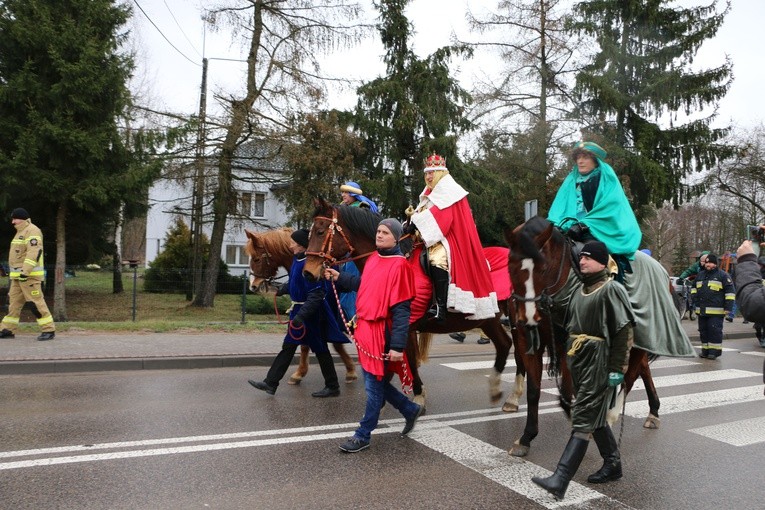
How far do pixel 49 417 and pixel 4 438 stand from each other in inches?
29.9

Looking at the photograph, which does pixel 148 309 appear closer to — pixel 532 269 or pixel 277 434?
pixel 277 434

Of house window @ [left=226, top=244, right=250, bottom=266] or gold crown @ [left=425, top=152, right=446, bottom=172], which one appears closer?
gold crown @ [left=425, top=152, right=446, bottom=172]

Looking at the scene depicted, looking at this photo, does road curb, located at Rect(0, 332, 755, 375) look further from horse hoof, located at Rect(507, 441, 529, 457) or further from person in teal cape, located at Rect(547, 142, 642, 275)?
person in teal cape, located at Rect(547, 142, 642, 275)

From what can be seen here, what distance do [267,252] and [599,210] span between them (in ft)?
15.2

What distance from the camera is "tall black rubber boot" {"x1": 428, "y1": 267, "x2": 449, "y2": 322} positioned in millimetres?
5598

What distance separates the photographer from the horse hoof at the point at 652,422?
19.9ft

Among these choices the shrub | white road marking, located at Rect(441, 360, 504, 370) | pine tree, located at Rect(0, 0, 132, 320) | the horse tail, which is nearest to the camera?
the horse tail

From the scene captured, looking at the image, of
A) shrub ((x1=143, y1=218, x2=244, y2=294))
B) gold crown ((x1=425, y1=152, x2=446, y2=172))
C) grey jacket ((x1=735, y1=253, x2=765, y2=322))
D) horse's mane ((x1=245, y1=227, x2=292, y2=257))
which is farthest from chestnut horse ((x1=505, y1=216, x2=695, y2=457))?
shrub ((x1=143, y1=218, x2=244, y2=294))

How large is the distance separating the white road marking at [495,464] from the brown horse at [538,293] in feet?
0.74

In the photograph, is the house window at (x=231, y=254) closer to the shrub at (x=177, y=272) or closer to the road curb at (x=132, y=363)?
the shrub at (x=177, y=272)

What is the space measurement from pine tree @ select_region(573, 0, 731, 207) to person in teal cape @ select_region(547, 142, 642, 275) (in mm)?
19211

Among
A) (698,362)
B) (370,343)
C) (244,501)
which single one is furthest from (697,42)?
(244,501)

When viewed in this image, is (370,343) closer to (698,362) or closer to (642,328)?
(642,328)

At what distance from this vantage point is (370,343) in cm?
489
